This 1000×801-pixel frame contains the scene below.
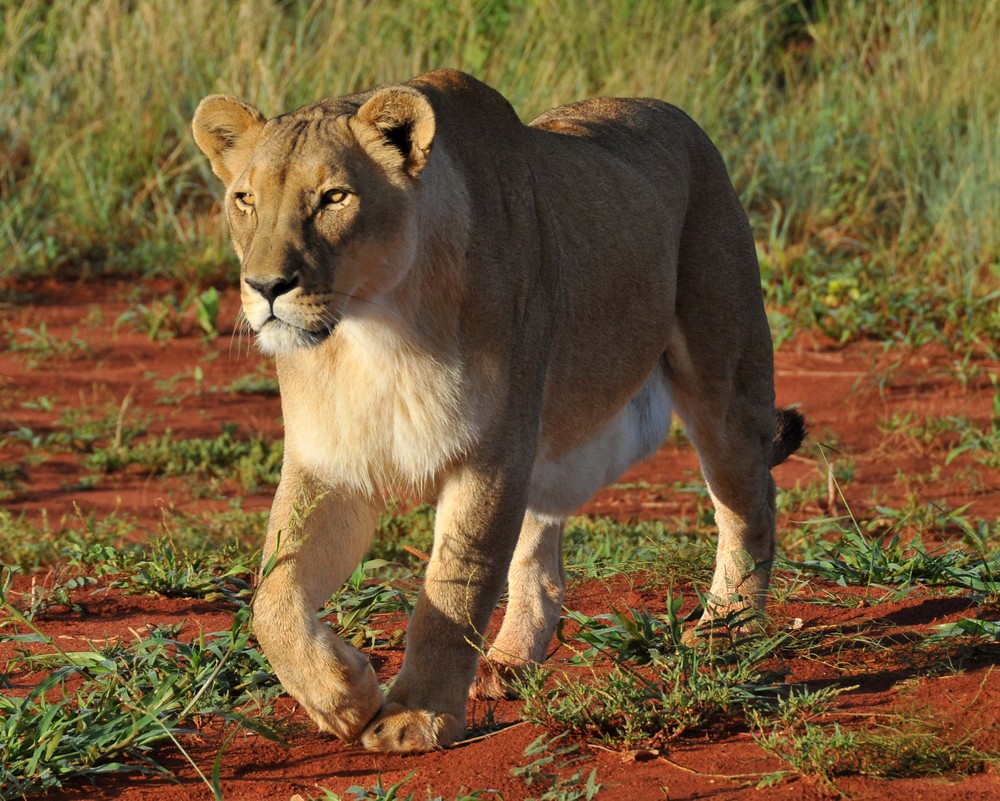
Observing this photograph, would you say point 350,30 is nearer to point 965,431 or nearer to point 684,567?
point 965,431

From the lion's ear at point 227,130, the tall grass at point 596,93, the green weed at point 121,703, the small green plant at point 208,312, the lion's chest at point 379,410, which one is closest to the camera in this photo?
the green weed at point 121,703

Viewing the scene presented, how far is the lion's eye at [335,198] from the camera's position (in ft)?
11.0

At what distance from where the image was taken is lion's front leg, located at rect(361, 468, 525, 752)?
3436 millimetres

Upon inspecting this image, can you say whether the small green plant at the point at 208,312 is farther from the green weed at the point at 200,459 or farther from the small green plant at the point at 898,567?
the small green plant at the point at 898,567

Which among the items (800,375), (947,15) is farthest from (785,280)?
(947,15)

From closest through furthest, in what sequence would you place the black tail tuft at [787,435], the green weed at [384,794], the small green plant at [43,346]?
the green weed at [384,794] → the black tail tuft at [787,435] → the small green plant at [43,346]

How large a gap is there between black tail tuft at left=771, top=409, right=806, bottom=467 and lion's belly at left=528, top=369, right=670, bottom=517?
412 millimetres

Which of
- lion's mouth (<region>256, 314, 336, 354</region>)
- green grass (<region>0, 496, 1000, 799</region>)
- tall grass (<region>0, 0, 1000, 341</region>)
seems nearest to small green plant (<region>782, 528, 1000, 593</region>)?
green grass (<region>0, 496, 1000, 799</region>)

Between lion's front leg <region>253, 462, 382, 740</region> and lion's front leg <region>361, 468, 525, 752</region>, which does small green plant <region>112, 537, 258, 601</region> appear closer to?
lion's front leg <region>253, 462, 382, 740</region>

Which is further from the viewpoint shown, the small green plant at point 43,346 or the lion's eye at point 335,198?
the small green plant at point 43,346

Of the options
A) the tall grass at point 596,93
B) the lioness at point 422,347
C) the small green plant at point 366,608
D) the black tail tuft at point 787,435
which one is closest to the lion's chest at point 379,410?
the lioness at point 422,347

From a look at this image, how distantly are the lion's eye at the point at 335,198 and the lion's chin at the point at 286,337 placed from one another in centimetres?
27

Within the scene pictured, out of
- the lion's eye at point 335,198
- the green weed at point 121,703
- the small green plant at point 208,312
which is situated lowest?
the small green plant at point 208,312

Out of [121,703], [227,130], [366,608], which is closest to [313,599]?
[121,703]
